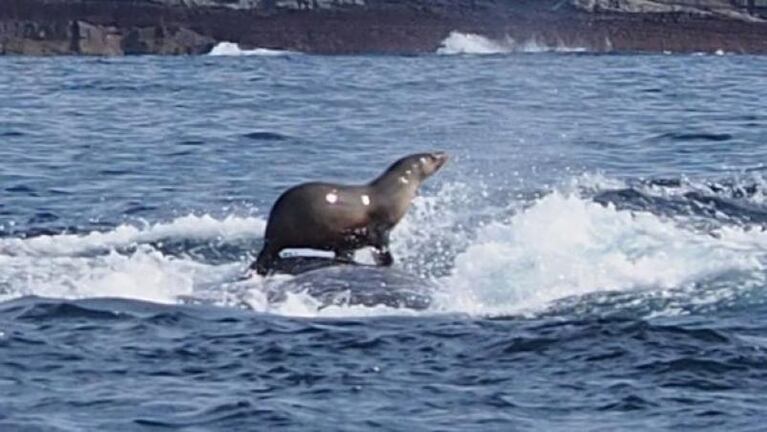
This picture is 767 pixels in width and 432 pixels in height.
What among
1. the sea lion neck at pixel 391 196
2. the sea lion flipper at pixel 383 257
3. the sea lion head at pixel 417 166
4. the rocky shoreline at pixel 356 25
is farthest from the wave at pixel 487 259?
the rocky shoreline at pixel 356 25

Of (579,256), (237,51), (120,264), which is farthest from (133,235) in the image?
(237,51)

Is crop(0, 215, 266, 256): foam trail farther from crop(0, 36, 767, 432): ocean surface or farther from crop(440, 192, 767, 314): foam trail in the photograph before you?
crop(440, 192, 767, 314): foam trail

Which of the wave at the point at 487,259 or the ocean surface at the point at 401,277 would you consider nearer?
the ocean surface at the point at 401,277

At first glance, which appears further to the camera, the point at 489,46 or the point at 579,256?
the point at 489,46

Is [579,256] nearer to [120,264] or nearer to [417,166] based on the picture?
[417,166]

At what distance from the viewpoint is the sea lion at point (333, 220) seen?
16609 mm

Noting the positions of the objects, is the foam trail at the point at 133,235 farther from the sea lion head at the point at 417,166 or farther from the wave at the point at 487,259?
the sea lion head at the point at 417,166

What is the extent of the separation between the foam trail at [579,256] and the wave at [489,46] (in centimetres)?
3990

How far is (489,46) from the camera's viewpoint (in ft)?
199

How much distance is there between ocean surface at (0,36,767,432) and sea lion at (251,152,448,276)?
0.43 meters

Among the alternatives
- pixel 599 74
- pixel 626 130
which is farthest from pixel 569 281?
pixel 599 74

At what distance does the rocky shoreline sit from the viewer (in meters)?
60.5

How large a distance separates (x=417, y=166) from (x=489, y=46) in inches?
1698

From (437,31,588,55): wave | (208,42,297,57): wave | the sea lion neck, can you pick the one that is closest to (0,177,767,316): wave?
the sea lion neck
